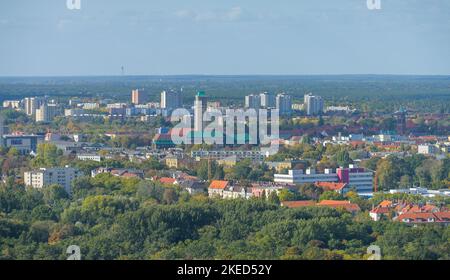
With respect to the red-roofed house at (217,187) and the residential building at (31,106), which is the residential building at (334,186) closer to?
the red-roofed house at (217,187)

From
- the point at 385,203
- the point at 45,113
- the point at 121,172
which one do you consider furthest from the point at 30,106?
the point at 385,203

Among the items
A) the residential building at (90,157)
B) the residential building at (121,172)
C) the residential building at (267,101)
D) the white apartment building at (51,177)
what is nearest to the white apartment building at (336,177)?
the residential building at (121,172)

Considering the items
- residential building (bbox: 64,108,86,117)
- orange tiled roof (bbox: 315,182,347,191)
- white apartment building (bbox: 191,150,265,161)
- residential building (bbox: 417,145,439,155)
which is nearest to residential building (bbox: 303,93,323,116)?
residential building (bbox: 64,108,86,117)

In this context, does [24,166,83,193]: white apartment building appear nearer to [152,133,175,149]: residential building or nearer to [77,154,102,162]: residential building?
[77,154,102,162]: residential building
